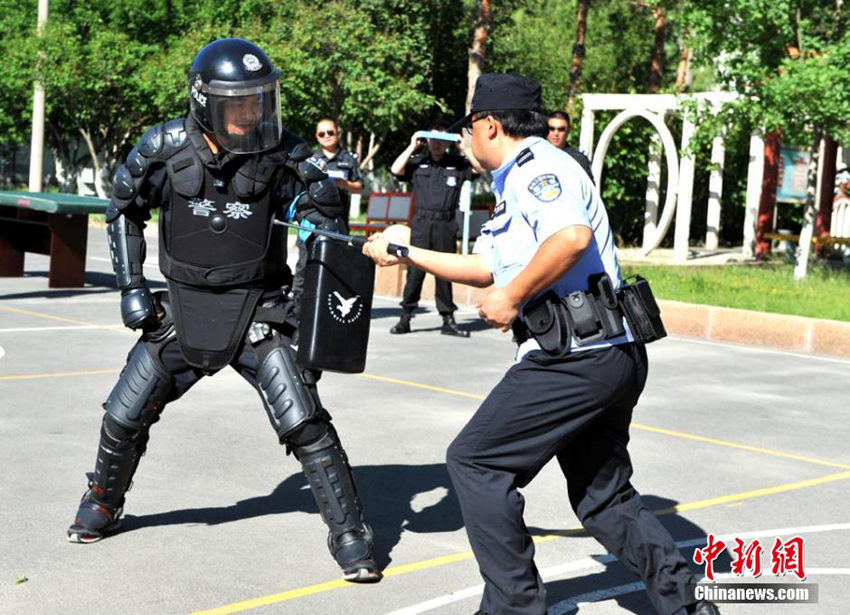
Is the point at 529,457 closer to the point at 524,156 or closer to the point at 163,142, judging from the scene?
the point at 524,156

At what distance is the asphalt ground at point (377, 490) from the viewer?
4.62 metres

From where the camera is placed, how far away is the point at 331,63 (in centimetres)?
3075

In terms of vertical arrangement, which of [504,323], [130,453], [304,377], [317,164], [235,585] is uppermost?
[317,164]

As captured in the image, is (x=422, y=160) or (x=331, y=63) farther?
(x=331, y=63)

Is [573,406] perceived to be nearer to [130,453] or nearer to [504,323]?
[504,323]

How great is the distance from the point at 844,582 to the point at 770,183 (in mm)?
19776

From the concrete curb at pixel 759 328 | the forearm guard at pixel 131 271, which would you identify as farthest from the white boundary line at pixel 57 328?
the forearm guard at pixel 131 271

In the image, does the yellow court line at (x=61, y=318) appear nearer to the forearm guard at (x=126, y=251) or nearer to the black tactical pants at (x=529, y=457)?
the forearm guard at (x=126, y=251)

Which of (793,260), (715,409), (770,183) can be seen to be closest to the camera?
(715,409)

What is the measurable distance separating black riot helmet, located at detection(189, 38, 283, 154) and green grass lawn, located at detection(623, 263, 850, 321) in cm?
936

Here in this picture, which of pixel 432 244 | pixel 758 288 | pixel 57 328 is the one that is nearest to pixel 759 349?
pixel 758 288

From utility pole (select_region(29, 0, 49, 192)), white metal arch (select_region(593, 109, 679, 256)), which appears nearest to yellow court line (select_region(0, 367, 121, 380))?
white metal arch (select_region(593, 109, 679, 256))

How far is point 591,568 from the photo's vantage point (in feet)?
16.4

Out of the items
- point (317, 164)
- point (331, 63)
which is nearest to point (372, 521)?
point (317, 164)
